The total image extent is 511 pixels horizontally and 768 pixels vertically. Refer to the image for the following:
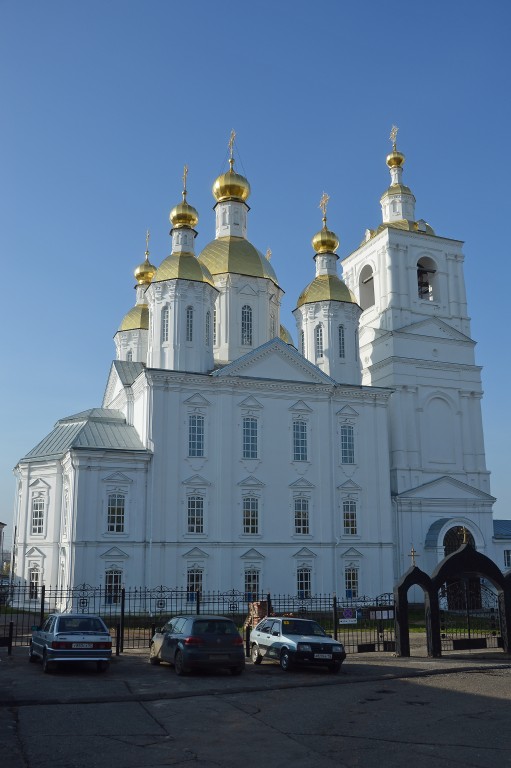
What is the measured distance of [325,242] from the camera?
40156 mm

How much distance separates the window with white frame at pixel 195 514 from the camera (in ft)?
103

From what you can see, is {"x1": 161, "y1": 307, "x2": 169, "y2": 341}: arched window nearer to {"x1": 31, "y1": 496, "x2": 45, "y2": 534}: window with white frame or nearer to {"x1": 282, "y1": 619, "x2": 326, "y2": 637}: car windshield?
{"x1": 31, "y1": 496, "x2": 45, "y2": 534}: window with white frame

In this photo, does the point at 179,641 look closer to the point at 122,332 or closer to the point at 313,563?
the point at 313,563

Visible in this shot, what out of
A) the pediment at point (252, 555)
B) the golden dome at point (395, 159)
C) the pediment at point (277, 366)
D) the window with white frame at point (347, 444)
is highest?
the golden dome at point (395, 159)

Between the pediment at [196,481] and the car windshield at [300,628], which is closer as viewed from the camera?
the car windshield at [300,628]

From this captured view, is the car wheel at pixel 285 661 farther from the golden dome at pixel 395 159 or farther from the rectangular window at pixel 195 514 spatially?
the golden dome at pixel 395 159

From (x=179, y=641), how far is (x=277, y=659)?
7.87ft

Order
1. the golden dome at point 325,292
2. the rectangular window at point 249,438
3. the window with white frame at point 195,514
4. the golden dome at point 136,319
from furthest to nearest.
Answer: the golden dome at point 136,319 < the golden dome at point 325,292 < the rectangular window at point 249,438 < the window with white frame at point 195,514

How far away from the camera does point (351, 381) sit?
37.5 m

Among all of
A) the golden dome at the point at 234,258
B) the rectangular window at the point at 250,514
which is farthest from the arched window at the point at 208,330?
the rectangular window at the point at 250,514

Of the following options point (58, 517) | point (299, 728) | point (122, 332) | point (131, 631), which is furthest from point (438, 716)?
point (122, 332)

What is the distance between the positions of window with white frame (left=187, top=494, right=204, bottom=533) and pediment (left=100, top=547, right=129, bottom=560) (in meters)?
2.94

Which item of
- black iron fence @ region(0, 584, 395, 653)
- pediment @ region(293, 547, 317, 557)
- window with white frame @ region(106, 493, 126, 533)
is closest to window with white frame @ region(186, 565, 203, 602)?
black iron fence @ region(0, 584, 395, 653)

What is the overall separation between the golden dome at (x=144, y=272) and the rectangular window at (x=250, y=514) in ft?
64.0
